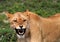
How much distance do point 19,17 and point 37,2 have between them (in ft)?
14.7

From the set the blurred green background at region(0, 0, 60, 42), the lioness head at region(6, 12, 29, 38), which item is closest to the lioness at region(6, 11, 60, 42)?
the lioness head at region(6, 12, 29, 38)

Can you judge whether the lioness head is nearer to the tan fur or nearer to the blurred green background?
the tan fur

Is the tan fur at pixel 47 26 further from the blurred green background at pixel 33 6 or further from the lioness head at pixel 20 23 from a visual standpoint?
the blurred green background at pixel 33 6

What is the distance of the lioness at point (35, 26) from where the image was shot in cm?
451

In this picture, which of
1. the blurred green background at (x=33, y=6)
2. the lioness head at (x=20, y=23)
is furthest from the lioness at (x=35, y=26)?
the blurred green background at (x=33, y=6)

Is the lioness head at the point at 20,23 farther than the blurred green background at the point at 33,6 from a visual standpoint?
No

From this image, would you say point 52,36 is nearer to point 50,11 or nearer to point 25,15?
point 25,15

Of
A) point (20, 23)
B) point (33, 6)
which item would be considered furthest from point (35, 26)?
point (33, 6)

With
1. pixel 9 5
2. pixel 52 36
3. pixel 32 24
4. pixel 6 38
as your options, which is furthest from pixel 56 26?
pixel 9 5

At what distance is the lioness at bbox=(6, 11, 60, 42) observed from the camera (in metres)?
4.51

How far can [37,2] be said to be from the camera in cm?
897

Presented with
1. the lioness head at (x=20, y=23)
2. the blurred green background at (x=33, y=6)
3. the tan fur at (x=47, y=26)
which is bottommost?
the blurred green background at (x=33, y=6)

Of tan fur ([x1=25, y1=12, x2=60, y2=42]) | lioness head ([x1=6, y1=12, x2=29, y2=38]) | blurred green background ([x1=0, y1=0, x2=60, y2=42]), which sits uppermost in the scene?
lioness head ([x1=6, y1=12, x2=29, y2=38])

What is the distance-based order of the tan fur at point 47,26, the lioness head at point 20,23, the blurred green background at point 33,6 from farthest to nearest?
the blurred green background at point 33,6
the tan fur at point 47,26
the lioness head at point 20,23
